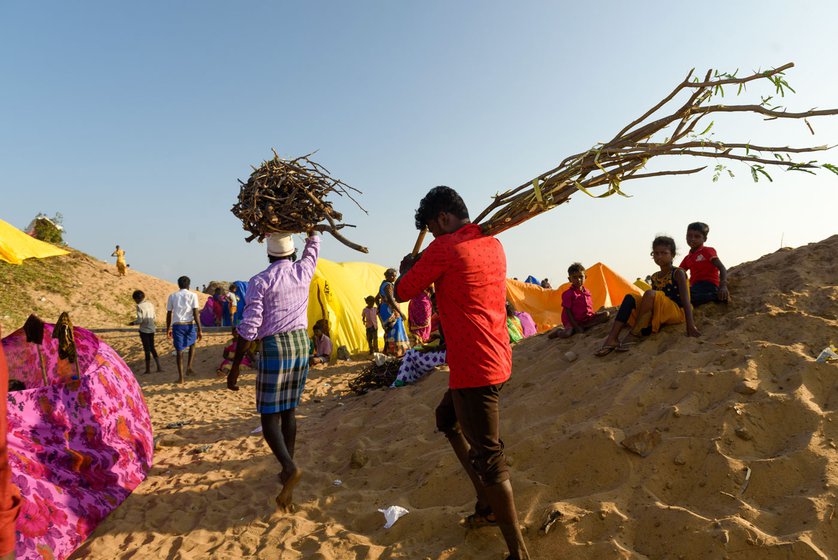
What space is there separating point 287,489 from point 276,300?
1.29 metres

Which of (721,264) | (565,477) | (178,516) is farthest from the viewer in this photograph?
(721,264)

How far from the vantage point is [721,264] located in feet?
15.1

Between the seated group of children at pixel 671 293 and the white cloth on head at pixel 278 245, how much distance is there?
287cm

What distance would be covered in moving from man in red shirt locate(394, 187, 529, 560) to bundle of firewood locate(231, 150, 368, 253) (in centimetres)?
100

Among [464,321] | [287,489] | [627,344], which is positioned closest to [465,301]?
[464,321]

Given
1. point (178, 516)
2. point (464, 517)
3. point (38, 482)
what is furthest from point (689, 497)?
point (38, 482)

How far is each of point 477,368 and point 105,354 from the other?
3.46 metres

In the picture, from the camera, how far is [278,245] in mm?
3518

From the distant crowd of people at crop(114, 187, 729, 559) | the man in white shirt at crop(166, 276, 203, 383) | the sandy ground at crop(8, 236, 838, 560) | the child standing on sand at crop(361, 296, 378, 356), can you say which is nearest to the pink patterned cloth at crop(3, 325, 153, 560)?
the sandy ground at crop(8, 236, 838, 560)

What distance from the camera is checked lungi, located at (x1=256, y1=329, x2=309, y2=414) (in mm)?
3359

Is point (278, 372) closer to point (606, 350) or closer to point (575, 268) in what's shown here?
point (606, 350)

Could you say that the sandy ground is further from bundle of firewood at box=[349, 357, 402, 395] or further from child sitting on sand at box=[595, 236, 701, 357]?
bundle of firewood at box=[349, 357, 402, 395]

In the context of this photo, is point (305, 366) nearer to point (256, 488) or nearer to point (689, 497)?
point (256, 488)

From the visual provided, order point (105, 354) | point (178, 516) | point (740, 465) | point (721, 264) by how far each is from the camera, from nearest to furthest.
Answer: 1. point (740, 465)
2. point (178, 516)
3. point (105, 354)
4. point (721, 264)
